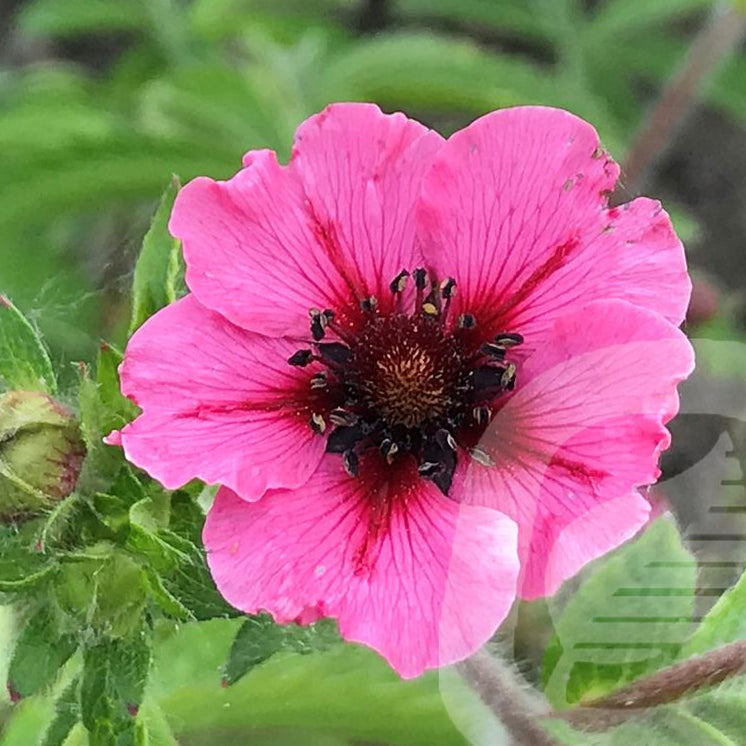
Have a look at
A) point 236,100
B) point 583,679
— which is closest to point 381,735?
point 583,679

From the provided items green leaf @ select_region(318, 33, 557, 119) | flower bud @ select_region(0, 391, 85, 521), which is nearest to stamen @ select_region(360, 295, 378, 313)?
flower bud @ select_region(0, 391, 85, 521)

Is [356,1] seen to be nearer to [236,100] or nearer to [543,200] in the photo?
[236,100]

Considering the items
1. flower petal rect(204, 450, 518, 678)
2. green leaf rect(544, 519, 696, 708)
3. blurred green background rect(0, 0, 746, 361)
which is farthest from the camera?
blurred green background rect(0, 0, 746, 361)

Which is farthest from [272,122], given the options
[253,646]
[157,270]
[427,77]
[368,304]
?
[253,646]

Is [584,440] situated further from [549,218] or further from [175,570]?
[175,570]

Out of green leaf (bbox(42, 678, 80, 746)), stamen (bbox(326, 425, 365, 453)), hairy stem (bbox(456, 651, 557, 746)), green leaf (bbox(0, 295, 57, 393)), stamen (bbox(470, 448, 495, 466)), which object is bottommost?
green leaf (bbox(42, 678, 80, 746))

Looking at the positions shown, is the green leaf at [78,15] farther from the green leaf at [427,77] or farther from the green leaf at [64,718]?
the green leaf at [64,718]

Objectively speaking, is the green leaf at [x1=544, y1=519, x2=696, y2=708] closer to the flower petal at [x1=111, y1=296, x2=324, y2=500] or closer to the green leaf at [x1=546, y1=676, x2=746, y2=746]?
the green leaf at [x1=546, y1=676, x2=746, y2=746]
